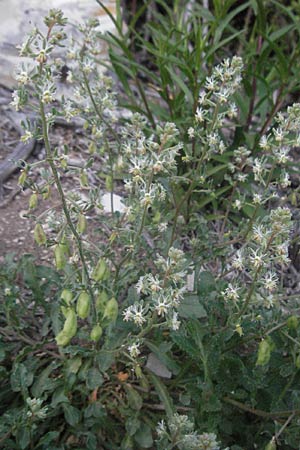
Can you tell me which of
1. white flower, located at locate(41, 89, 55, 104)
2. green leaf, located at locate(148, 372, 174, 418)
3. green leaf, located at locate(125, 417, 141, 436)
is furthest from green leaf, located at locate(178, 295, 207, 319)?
white flower, located at locate(41, 89, 55, 104)

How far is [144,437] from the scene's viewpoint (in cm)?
201

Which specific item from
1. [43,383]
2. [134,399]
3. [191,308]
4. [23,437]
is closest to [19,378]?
[43,383]

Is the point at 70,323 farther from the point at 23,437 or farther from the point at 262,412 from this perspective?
the point at 262,412

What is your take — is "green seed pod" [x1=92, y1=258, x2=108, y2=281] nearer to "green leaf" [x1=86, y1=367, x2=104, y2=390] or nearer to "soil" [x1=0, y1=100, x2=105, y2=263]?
"green leaf" [x1=86, y1=367, x2=104, y2=390]

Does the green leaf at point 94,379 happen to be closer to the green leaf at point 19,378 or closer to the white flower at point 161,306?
the green leaf at point 19,378

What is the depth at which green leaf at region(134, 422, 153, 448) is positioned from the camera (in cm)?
200

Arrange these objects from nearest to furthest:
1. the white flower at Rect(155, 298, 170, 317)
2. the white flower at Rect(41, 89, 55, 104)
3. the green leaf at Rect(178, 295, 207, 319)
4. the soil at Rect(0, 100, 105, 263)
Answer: the white flower at Rect(41, 89, 55, 104) → the white flower at Rect(155, 298, 170, 317) → the green leaf at Rect(178, 295, 207, 319) → the soil at Rect(0, 100, 105, 263)

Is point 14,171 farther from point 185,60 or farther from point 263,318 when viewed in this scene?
point 263,318

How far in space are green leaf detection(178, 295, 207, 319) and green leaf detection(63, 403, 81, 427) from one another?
1.47 feet

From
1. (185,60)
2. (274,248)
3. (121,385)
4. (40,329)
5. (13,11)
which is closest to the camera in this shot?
(274,248)

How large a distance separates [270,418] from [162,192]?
84 centimetres

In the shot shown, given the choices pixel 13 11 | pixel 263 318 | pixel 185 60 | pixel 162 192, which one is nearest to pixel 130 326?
pixel 263 318

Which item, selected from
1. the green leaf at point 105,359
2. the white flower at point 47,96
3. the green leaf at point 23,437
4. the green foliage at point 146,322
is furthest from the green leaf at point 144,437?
the white flower at point 47,96

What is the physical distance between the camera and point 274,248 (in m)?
1.69
